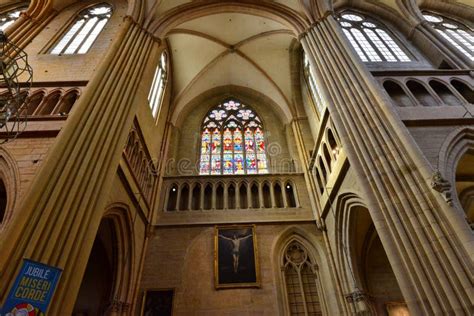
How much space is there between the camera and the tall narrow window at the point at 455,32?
10.5 meters

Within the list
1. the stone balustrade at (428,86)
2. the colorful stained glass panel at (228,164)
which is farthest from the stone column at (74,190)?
the stone balustrade at (428,86)

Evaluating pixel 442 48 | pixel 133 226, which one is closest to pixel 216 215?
pixel 133 226

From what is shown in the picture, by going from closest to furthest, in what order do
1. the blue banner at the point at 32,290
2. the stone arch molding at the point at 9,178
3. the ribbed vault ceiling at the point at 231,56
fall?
the blue banner at the point at 32,290 → the stone arch molding at the point at 9,178 → the ribbed vault ceiling at the point at 231,56

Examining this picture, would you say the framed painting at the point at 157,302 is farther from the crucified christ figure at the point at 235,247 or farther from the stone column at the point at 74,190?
the stone column at the point at 74,190

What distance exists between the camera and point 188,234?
10102 millimetres

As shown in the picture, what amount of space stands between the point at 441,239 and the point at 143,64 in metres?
8.70

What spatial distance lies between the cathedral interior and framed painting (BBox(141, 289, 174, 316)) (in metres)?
0.04

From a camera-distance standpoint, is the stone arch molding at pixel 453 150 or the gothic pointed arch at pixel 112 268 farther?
the gothic pointed arch at pixel 112 268

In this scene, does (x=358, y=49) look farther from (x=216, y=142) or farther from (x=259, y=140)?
(x=216, y=142)

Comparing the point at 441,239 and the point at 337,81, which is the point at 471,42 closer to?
the point at 337,81

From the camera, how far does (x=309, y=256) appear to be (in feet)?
32.6

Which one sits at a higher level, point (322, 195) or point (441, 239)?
point (322, 195)

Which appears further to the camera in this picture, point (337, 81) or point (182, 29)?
point (182, 29)

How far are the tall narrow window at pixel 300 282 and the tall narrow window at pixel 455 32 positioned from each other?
30.4 feet
